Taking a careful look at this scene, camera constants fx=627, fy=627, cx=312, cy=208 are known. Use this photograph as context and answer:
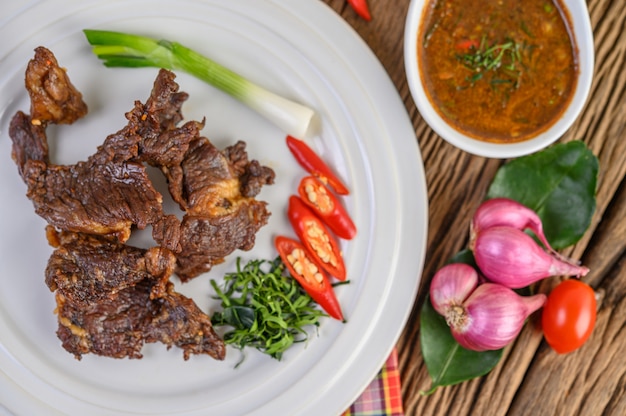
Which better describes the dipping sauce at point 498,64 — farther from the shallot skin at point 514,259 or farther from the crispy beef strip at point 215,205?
the crispy beef strip at point 215,205

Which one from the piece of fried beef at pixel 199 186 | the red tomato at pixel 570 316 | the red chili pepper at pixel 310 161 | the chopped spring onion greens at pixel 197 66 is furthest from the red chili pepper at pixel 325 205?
the red tomato at pixel 570 316

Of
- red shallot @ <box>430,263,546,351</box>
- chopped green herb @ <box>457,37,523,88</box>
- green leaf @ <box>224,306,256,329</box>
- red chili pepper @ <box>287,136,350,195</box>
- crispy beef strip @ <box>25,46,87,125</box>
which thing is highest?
chopped green herb @ <box>457,37,523,88</box>

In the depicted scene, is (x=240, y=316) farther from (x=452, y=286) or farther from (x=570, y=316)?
(x=570, y=316)

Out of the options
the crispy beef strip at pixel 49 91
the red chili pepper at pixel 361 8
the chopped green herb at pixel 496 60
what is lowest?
the crispy beef strip at pixel 49 91

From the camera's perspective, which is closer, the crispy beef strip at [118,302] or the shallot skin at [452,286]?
the crispy beef strip at [118,302]

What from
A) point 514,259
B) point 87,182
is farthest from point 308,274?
point 87,182

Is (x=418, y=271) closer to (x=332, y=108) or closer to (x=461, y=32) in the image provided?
(x=332, y=108)

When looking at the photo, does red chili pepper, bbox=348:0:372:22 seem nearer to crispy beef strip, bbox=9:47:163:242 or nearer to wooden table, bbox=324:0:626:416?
wooden table, bbox=324:0:626:416

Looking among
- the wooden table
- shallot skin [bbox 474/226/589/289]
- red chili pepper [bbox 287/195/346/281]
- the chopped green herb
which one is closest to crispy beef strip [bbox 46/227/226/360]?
red chili pepper [bbox 287/195/346/281]
